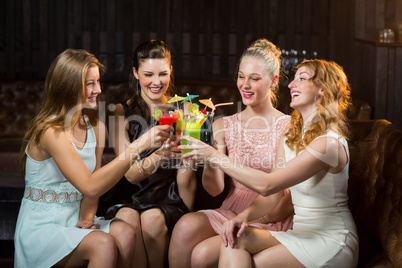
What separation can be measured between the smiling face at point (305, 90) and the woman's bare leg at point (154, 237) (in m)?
0.84

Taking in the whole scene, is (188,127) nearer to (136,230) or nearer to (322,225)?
(136,230)

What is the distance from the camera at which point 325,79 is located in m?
2.52

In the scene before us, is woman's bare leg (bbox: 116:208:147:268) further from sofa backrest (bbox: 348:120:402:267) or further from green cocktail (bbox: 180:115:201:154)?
sofa backrest (bbox: 348:120:402:267)

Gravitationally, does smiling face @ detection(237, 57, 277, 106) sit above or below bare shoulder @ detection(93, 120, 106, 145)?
above

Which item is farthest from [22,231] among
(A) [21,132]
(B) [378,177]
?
(A) [21,132]

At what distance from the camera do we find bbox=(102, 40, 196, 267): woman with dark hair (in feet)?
8.91

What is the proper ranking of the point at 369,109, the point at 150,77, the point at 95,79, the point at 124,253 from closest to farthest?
1. the point at 124,253
2. the point at 95,79
3. the point at 150,77
4. the point at 369,109

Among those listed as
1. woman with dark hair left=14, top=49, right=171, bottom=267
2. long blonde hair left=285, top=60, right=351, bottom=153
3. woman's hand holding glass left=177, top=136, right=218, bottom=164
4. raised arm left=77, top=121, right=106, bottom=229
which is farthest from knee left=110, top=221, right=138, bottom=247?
long blonde hair left=285, top=60, right=351, bottom=153

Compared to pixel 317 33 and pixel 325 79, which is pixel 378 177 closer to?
pixel 325 79

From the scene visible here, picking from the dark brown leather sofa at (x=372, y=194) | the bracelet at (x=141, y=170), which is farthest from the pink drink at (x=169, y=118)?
the dark brown leather sofa at (x=372, y=194)

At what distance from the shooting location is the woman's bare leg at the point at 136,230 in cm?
265

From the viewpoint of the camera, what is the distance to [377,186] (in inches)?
110

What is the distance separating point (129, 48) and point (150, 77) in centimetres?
292

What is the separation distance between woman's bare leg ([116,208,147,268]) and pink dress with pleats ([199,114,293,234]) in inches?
16.3
